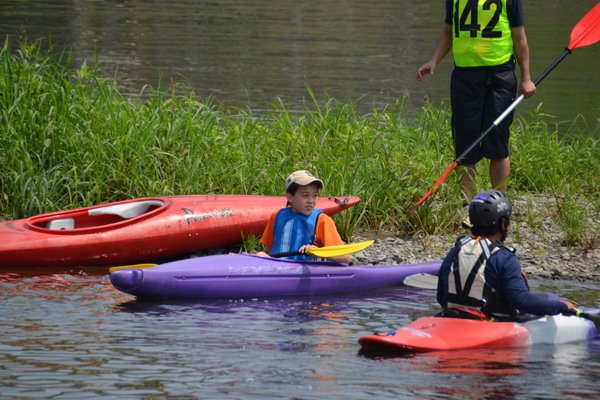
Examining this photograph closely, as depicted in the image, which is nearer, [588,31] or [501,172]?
[501,172]

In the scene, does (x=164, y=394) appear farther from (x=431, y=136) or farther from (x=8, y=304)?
(x=431, y=136)

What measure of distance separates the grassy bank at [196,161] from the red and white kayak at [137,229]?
0.39m

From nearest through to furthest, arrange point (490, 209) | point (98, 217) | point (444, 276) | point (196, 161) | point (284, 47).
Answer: point (490, 209), point (444, 276), point (98, 217), point (196, 161), point (284, 47)

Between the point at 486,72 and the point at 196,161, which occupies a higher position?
the point at 486,72

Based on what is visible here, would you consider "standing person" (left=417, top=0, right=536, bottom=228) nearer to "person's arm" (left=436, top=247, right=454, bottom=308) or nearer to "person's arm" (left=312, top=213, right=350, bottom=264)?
"person's arm" (left=312, top=213, right=350, bottom=264)

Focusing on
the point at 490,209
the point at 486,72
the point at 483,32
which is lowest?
the point at 490,209

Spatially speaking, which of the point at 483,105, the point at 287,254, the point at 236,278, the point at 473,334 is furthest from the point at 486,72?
the point at 473,334

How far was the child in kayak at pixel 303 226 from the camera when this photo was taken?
4.94 metres

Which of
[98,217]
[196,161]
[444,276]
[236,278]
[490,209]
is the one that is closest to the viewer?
[490,209]

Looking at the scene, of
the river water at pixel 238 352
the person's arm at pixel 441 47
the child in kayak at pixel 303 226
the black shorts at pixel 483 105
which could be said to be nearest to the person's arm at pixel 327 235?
the child in kayak at pixel 303 226

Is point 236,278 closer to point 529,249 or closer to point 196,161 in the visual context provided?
point 196,161

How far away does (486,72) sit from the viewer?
6.02 m

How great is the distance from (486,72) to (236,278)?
276 cm

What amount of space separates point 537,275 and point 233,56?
11.3 meters
